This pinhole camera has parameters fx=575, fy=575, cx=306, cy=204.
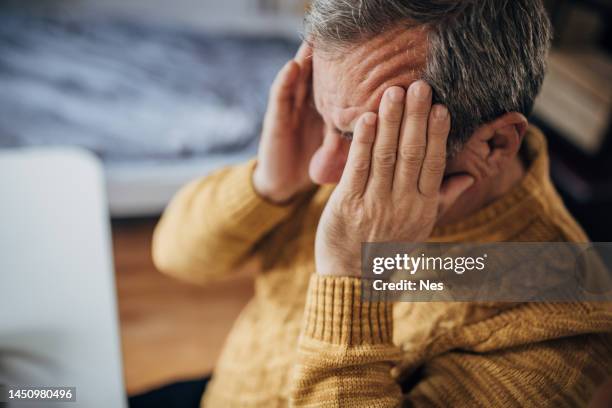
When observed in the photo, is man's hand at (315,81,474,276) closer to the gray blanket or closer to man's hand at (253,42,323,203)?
man's hand at (253,42,323,203)

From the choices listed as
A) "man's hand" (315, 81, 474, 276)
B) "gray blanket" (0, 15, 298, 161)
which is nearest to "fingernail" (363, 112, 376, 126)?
"man's hand" (315, 81, 474, 276)

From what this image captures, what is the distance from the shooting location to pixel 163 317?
1876 millimetres

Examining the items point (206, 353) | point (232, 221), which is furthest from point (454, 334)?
point (206, 353)

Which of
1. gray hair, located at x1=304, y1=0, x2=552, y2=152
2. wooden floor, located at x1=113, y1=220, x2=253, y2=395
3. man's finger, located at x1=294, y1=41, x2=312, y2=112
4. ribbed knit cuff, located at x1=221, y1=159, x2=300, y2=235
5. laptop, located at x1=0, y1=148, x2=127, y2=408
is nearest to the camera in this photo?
gray hair, located at x1=304, y1=0, x2=552, y2=152

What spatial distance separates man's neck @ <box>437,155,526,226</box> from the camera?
2.66 feet

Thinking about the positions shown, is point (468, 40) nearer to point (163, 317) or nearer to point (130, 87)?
point (163, 317)

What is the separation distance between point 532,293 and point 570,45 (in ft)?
6.68

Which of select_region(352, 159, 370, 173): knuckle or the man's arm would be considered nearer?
select_region(352, 159, 370, 173): knuckle

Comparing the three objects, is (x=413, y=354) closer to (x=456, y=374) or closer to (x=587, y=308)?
(x=456, y=374)

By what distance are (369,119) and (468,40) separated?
13 centimetres

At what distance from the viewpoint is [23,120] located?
6.07 feet

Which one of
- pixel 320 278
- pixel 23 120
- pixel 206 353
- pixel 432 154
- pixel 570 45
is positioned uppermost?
pixel 570 45

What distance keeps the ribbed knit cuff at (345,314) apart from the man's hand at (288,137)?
0.78 feet

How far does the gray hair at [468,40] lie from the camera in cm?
61
